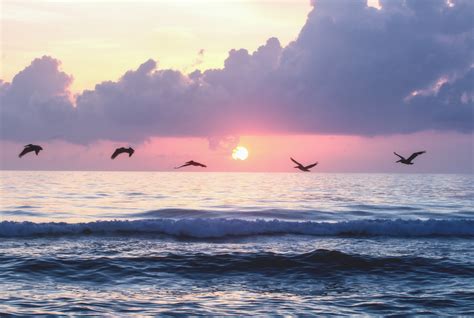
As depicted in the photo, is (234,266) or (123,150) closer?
(123,150)

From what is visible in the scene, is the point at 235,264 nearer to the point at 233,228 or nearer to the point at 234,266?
the point at 234,266

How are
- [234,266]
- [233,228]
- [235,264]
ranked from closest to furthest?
[234,266], [235,264], [233,228]

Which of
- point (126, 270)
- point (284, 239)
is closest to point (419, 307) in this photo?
point (126, 270)

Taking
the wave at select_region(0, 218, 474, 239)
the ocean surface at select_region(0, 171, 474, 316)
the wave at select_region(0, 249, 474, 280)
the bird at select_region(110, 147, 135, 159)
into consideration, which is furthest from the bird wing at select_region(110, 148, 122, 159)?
the wave at select_region(0, 218, 474, 239)

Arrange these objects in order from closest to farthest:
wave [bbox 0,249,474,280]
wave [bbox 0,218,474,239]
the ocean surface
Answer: the ocean surface
wave [bbox 0,249,474,280]
wave [bbox 0,218,474,239]

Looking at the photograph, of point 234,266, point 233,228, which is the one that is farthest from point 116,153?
point 233,228

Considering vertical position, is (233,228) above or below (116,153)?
below

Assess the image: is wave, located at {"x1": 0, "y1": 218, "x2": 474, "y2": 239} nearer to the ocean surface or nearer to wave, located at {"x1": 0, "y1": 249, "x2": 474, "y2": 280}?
the ocean surface

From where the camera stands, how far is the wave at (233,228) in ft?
110

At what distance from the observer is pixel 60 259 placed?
24.7 m

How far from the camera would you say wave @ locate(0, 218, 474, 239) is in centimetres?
3353

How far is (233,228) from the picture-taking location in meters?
34.9

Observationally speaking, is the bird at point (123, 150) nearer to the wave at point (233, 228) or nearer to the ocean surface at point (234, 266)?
the ocean surface at point (234, 266)

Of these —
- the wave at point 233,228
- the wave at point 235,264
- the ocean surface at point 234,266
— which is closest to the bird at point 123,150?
the ocean surface at point 234,266
